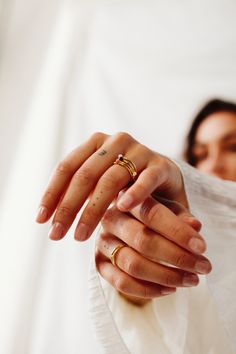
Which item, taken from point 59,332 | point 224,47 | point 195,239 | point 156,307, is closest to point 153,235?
point 195,239

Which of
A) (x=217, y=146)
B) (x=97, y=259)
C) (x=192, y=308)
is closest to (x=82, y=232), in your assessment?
(x=97, y=259)

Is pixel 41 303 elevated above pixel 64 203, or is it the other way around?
pixel 64 203

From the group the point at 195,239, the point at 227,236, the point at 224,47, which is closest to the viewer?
the point at 195,239

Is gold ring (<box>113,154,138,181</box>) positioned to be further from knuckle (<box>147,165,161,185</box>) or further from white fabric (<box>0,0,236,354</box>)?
white fabric (<box>0,0,236,354</box>)

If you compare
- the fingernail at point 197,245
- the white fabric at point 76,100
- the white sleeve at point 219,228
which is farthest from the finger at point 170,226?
the white fabric at point 76,100

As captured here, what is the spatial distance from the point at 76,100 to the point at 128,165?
50 centimetres

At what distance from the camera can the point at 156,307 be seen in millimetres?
551

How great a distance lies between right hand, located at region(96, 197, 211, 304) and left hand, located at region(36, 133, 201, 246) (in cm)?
2

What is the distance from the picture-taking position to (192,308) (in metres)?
0.56

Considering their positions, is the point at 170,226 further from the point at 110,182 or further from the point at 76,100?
the point at 76,100

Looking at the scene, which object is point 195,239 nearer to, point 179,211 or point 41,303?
point 179,211

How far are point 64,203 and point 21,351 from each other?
443 mm

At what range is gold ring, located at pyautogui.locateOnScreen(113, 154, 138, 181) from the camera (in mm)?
401

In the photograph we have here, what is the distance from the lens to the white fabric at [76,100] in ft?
2.39
